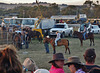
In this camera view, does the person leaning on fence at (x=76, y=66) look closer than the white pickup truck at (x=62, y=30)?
Yes

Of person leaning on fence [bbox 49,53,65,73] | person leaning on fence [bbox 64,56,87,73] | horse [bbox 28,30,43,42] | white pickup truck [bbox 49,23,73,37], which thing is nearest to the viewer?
person leaning on fence [bbox 64,56,87,73]

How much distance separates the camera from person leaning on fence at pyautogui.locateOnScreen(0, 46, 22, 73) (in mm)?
2328

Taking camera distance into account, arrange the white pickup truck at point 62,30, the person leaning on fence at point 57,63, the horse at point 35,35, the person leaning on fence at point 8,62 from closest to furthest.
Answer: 1. the person leaning on fence at point 8,62
2. the person leaning on fence at point 57,63
3. the horse at point 35,35
4. the white pickup truck at point 62,30

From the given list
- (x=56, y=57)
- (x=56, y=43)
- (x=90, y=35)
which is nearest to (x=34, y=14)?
(x=90, y=35)

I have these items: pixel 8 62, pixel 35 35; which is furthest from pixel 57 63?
pixel 35 35

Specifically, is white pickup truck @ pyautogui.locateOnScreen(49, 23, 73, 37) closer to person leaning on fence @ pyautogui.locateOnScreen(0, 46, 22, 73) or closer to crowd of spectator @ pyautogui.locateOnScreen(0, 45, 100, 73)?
crowd of spectator @ pyautogui.locateOnScreen(0, 45, 100, 73)

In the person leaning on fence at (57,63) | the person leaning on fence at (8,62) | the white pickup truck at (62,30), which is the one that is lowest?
the white pickup truck at (62,30)

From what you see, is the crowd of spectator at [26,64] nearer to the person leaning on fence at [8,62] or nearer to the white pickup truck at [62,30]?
the person leaning on fence at [8,62]

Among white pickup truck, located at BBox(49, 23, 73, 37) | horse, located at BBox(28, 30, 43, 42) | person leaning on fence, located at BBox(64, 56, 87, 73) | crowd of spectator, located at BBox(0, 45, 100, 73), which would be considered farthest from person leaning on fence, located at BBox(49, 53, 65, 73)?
white pickup truck, located at BBox(49, 23, 73, 37)

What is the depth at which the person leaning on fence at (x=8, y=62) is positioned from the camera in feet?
7.64

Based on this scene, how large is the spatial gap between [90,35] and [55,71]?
54.7 ft

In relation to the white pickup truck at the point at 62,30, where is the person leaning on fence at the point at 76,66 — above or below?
above

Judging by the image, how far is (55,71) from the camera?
4953 mm

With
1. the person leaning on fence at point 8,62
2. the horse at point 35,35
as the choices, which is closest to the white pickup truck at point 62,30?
the horse at point 35,35
